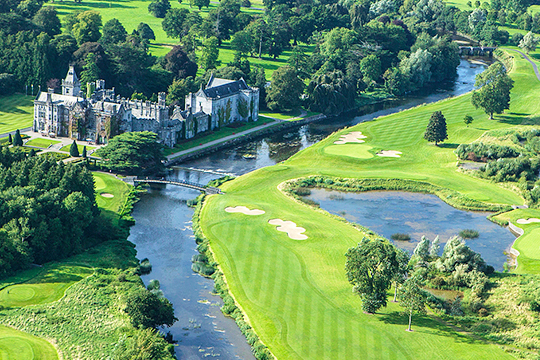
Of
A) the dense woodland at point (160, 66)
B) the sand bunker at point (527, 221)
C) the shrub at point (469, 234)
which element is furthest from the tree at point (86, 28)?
the sand bunker at point (527, 221)

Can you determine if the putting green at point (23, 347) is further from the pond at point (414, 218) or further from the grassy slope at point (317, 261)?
the pond at point (414, 218)

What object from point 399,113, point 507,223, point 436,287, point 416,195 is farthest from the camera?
point 399,113

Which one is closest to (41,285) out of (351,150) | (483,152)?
(351,150)

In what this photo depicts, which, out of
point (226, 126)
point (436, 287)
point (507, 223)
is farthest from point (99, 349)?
point (226, 126)

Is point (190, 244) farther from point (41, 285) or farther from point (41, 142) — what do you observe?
point (41, 142)

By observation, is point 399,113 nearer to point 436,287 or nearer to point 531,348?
point 436,287

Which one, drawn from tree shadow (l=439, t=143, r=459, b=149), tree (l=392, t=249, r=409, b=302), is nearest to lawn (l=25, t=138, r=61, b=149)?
tree shadow (l=439, t=143, r=459, b=149)
